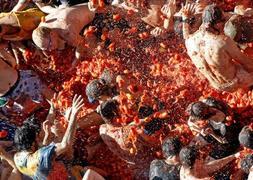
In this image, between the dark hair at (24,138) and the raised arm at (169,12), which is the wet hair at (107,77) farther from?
the dark hair at (24,138)

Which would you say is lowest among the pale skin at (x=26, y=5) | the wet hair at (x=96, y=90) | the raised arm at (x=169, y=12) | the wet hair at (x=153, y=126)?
the wet hair at (x=153, y=126)

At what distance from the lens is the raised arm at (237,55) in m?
7.77

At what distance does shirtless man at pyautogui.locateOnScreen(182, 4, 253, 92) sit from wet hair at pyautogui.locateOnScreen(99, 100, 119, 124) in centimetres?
102

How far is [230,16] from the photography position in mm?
8406

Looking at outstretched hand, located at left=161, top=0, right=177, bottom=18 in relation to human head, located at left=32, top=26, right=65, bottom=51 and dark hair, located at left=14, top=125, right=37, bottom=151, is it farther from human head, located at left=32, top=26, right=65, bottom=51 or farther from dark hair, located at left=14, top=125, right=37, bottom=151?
dark hair, located at left=14, top=125, right=37, bottom=151

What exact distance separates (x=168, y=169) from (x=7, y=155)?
2038mm

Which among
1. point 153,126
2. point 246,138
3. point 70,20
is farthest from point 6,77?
point 246,138

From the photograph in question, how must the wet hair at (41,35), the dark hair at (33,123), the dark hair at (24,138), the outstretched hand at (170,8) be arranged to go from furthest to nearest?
the wet hair at (41,35) < the outstretched hand at (170,8) < the dark hair at (33,123) < the dark hair at (24,138)

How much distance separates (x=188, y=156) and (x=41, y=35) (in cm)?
281

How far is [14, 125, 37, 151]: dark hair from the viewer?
26.5 ft

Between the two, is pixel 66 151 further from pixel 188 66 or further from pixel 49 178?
pixel 188 66

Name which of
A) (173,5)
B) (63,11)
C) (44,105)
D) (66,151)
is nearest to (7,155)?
(66,151)

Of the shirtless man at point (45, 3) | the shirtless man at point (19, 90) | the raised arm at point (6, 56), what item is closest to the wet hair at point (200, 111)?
the shirtless man at point (19, 90)

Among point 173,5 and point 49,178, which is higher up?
point 173,5
